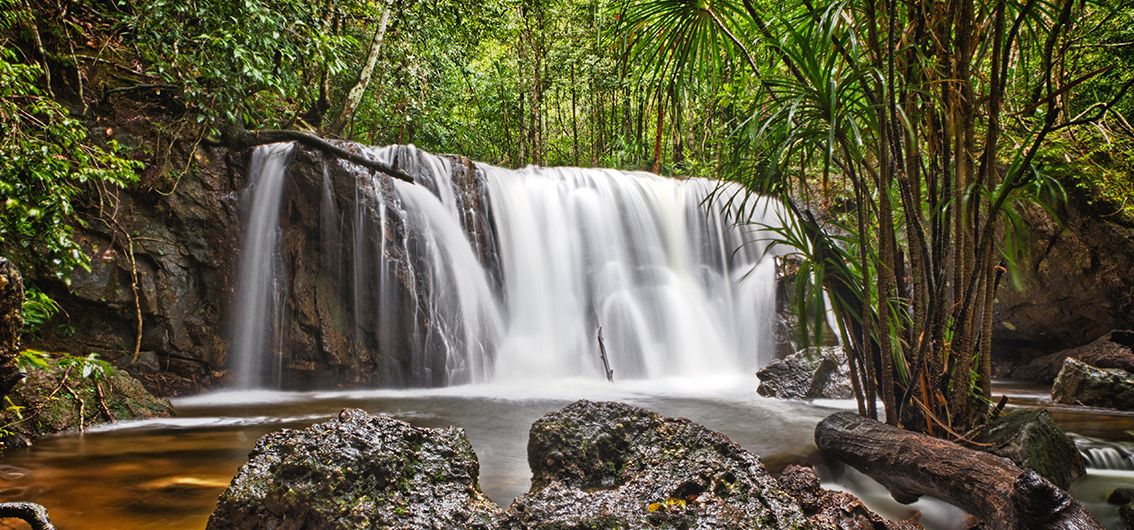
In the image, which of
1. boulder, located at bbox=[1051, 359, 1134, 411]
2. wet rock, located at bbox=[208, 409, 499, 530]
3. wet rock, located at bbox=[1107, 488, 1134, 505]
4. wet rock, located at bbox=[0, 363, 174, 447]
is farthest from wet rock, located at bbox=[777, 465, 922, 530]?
boulder, located at bbox=[1051, 359, 1134, 411]

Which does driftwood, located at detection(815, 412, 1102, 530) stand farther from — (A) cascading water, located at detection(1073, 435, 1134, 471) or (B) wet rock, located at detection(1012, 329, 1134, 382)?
(B) wet rock, located at detection(1012, 329, 1134, 382)

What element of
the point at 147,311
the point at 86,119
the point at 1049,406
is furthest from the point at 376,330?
the point at 1049,406

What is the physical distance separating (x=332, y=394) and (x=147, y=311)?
203cm

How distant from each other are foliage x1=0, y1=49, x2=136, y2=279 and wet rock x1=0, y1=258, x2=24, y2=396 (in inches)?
71.4

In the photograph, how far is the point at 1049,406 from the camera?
18.4 ft

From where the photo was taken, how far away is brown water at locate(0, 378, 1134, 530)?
2545 mm

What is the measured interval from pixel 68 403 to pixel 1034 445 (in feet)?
18.8

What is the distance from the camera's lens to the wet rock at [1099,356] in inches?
244

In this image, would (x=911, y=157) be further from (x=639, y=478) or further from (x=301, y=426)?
(x=301, y=426)

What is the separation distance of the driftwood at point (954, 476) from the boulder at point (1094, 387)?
4.03 m

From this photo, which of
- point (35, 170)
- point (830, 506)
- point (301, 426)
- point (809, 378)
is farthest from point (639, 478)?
point (809, 378)

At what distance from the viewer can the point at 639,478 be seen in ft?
6.80

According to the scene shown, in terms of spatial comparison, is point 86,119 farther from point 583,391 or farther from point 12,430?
point 583,391

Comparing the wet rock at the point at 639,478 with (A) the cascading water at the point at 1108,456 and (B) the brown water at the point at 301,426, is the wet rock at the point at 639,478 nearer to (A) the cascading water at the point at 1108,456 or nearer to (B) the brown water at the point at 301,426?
(B) the brown water at the point at 301,426
